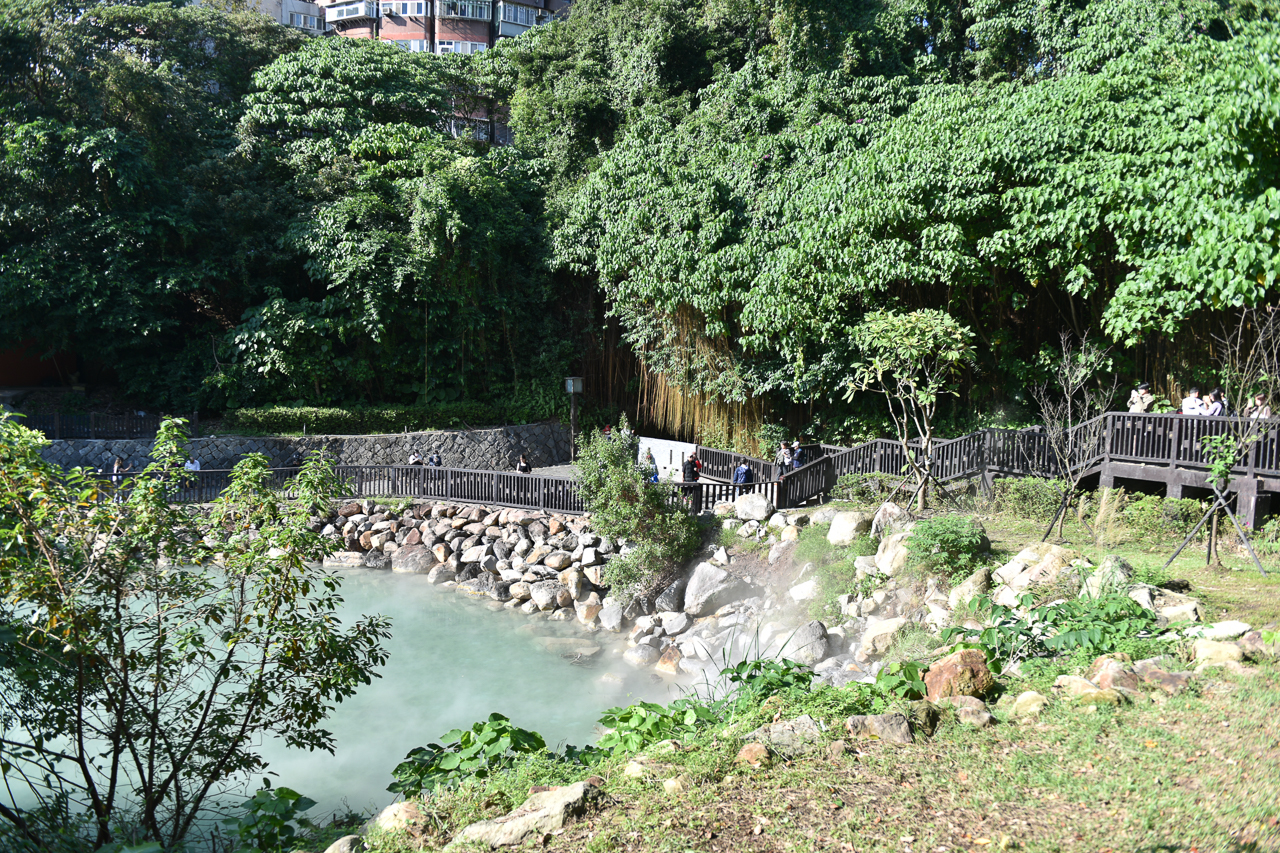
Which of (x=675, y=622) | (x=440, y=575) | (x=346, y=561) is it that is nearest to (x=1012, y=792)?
(x=675, y=622)

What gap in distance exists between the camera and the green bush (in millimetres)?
18469

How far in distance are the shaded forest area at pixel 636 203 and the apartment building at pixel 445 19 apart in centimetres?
1642

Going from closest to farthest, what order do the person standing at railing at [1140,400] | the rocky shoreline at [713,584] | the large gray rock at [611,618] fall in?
the rocky shoreline at [713,584]
the person standing at railing at [1140,400]
the large gray rock at [611,618]

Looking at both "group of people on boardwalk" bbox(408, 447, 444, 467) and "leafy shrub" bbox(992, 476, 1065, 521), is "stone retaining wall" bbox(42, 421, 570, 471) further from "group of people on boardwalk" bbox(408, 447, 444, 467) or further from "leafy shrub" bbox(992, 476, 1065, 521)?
"leafy shrub" bbox(992, 476, 1065, 521)

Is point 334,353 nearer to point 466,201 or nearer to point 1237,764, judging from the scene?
point 466,201

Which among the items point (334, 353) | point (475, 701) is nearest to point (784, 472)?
point (475, 701)

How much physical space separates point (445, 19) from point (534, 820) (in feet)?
137

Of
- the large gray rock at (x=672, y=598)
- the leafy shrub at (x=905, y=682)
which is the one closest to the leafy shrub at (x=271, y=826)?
the leafy shrub at (x=905, y=682)

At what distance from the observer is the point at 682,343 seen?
1814cm

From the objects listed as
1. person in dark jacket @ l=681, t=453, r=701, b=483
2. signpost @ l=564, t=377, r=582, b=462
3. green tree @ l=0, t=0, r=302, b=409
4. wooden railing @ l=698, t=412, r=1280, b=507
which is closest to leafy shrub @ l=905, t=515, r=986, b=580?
wooden railing @ l=698, t=412, r=1280, b=507

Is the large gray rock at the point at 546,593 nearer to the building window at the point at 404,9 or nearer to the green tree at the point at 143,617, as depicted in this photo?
the green tree at the point at 143,617

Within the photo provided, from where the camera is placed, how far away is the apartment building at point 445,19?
38.8 meters

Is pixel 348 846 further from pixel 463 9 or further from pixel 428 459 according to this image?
pixel 463 9

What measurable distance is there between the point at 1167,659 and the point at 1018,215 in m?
8.32
